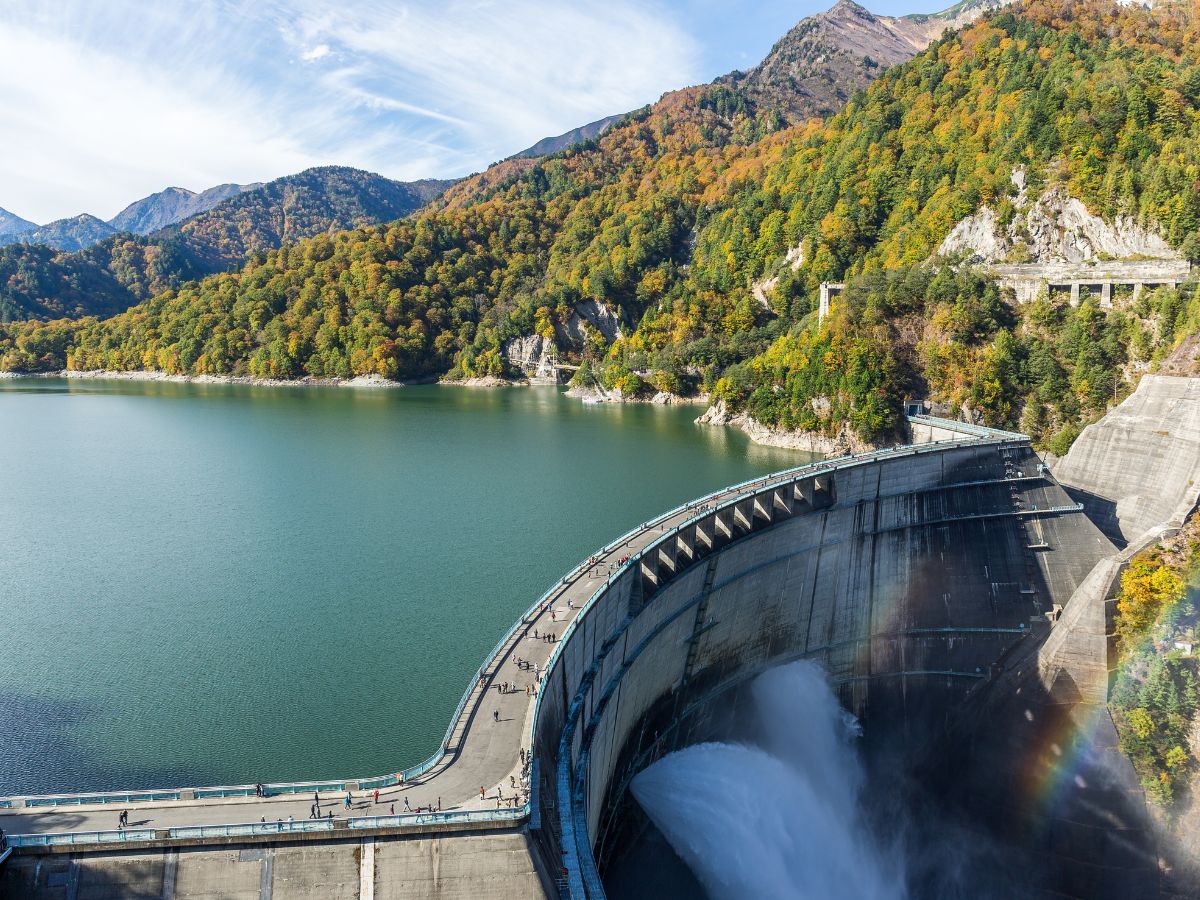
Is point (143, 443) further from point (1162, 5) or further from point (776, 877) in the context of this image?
point (1162, 5)

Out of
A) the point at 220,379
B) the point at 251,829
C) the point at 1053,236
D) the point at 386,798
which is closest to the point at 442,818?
the point at 386,798

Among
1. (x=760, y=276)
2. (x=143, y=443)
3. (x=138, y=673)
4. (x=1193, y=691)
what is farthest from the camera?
(x=760, y=276)

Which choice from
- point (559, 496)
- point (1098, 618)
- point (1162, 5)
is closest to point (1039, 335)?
point (1098, 618)

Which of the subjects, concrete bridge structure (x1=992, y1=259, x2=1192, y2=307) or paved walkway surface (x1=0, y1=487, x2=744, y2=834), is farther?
concrete bridge structure (x1=992, y1=259, x2=1192, y2=307)

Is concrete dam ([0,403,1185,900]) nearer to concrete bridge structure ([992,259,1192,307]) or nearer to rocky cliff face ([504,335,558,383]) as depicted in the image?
concrete bridge structure ([992,259,1192,307])

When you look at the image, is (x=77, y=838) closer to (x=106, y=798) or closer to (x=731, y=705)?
(x=106, y=798)

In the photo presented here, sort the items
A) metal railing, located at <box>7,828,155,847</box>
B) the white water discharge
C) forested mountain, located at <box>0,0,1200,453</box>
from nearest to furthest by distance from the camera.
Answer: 1. metal railing, located at <box>7,828,155,847</box>
2. the white water discharge
3. forested mountain, located at <box>0,0,1200,453</box>

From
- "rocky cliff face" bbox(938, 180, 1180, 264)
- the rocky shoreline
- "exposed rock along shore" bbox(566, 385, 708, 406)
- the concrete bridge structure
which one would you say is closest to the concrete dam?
the concrete bridge structure

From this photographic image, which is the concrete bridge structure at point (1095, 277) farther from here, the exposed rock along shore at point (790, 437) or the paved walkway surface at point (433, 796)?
the paved walkway surface at point (433, 796)

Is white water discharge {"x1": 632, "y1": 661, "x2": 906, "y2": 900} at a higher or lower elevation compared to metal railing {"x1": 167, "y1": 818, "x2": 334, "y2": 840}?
lower
